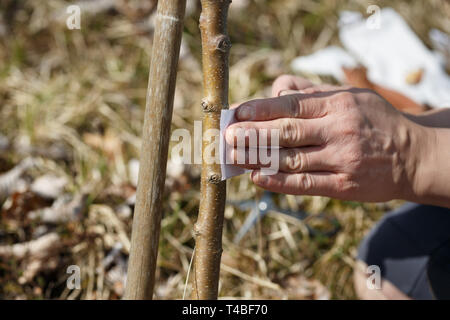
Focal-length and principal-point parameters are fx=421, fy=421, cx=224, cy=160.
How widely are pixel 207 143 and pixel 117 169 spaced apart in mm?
992

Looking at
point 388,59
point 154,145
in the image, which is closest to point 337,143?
point 154,145

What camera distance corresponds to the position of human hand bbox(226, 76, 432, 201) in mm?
790

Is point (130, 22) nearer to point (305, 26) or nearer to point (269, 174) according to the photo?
point (305, 26)

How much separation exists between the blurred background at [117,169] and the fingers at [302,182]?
0.56 m

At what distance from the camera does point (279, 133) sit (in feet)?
2.56

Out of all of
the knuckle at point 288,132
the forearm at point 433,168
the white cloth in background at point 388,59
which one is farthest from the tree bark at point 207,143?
the white cloth in background at point 388,59

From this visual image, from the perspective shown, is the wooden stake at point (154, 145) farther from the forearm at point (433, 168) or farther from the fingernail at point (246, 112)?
the forearm at point (433, 168)

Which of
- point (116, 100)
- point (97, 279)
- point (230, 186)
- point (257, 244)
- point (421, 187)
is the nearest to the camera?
point (421, 187)

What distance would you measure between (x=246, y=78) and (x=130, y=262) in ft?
4.81

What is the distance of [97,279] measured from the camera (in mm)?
1318

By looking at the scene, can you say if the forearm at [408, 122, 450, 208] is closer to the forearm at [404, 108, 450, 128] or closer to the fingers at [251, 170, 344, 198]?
the forearm at [404, 108, 450, 128]

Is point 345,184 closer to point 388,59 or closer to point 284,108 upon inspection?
point 284,108

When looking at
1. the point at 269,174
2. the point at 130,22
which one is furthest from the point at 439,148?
the point at 130,22

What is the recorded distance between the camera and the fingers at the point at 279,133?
749 mm
